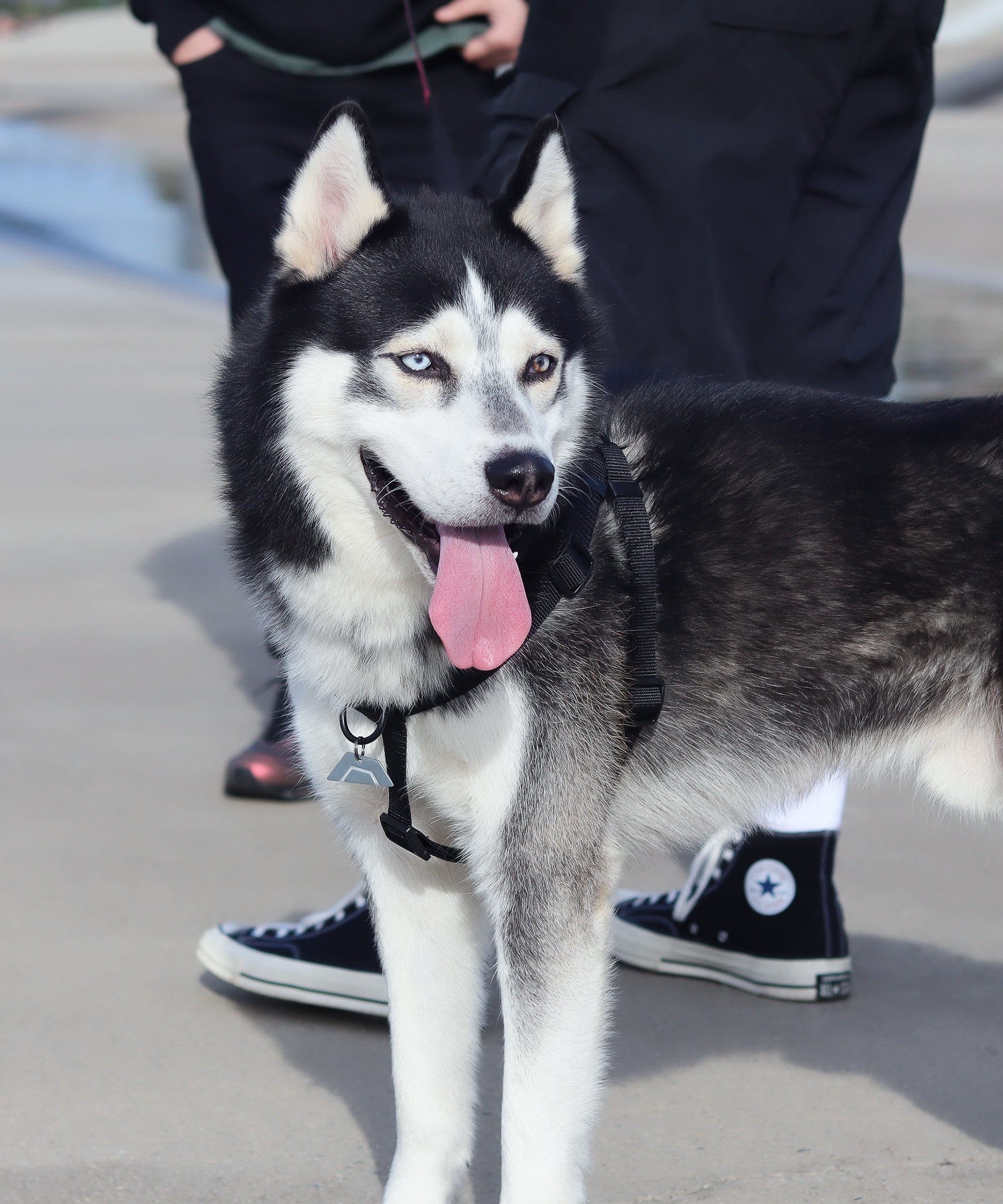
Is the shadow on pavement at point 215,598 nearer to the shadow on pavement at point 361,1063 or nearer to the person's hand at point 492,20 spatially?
the shadow on pavement at point 361,1063

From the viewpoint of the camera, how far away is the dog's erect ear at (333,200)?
2180 mm

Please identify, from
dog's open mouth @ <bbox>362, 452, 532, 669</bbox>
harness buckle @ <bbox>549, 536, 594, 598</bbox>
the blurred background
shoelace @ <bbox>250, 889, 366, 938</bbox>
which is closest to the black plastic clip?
harness buckle @ <bbox>549, 536, 594, 598</bbox>

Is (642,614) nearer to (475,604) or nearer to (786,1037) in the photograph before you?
(475,604)

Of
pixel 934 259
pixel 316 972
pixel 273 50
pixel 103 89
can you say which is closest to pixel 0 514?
pixel 273 50

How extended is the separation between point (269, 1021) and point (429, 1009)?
25.7 inches

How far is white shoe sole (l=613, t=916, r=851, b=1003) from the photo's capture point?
2.94 m

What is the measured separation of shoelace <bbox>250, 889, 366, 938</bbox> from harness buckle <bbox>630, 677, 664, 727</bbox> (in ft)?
2.94

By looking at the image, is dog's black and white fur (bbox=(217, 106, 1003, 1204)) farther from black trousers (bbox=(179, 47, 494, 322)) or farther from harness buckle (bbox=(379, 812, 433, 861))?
black trousers (bbox=(179, 47, 494, 322))

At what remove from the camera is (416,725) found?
2.21 metres

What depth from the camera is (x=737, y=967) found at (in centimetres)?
301

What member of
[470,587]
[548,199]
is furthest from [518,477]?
[548,199]

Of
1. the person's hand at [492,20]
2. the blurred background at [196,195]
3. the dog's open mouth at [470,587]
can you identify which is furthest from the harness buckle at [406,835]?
the blurred background at [196,195]

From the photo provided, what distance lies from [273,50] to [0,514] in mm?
2837

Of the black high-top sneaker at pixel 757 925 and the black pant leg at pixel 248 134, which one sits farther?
the black pant leg at pixel 248 134
